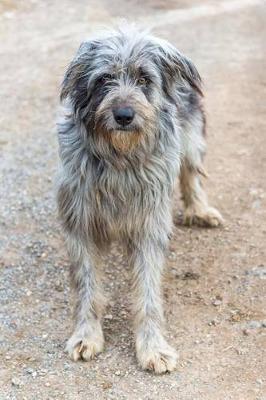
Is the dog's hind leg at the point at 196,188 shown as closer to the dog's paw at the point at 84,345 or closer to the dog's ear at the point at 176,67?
the dog's ear at the point at 176,67

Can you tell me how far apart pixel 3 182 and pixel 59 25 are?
5.06m

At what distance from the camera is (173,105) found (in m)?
4.40

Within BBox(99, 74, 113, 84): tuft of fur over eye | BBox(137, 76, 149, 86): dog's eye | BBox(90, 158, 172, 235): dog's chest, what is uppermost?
BBox(99, 74, 113, 84): tuft of fur over eye

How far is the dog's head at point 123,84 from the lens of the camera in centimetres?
402

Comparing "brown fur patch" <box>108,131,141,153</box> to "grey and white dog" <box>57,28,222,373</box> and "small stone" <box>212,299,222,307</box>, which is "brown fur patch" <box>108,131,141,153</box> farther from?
"small stone" <box>212,299,222,307</box>

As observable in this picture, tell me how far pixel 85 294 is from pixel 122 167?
0.78m

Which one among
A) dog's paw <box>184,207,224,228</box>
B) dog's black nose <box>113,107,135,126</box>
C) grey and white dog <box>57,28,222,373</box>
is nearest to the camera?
dog's black nose <box>113,107,135,126</box>

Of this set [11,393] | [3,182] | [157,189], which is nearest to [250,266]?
[157,189]

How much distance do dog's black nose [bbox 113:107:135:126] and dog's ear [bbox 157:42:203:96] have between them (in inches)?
15.7

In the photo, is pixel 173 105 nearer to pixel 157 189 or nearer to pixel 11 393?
pixel 157 189

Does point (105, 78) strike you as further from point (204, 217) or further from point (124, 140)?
point (204, 217)

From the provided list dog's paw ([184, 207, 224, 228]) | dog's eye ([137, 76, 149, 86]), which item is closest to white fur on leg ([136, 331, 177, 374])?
dog's eye ([137, 76, 149, 86])

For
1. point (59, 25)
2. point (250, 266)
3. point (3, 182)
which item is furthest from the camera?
point (59, 25)

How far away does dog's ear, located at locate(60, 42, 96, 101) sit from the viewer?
13.7 feet
